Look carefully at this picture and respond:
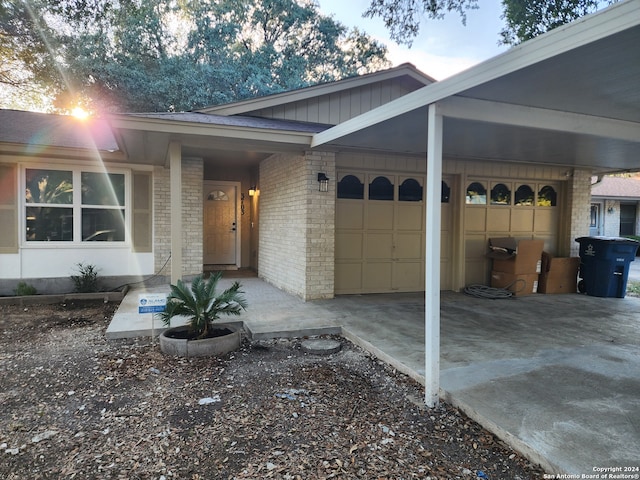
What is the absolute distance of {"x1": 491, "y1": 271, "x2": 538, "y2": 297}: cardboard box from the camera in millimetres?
7312

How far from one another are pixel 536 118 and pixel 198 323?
3.81 metres

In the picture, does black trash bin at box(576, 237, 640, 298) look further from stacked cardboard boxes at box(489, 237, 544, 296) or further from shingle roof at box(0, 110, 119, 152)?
shingle roof at box(0, 110, 119, 152)

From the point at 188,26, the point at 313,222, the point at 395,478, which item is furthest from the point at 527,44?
the point at 188,26

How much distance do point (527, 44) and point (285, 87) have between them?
17.7m

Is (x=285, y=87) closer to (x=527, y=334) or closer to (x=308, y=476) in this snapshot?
(x=527, y=334)

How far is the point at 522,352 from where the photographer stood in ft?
13.5

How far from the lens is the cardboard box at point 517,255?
7.24 metres

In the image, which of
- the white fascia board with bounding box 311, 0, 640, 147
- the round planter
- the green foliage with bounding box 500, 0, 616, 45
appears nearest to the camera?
the white fascia board with bounding box 311, 0, 640, 147

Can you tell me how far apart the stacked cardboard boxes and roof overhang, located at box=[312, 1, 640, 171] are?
2.26m

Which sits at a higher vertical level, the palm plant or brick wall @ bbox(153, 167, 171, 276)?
brick wall @ bbox(153, 167, 171, 276)

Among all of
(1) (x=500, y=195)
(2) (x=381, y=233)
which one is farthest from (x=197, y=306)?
(1) (x=500, y=195)

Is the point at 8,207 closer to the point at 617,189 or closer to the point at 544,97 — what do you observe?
the point at 544,97

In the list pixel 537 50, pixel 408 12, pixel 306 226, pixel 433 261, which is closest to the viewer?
pixel 537 50

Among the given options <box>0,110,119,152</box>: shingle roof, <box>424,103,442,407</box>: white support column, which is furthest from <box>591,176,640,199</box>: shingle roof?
<box>0,110,119,152</box>: shingle roof
